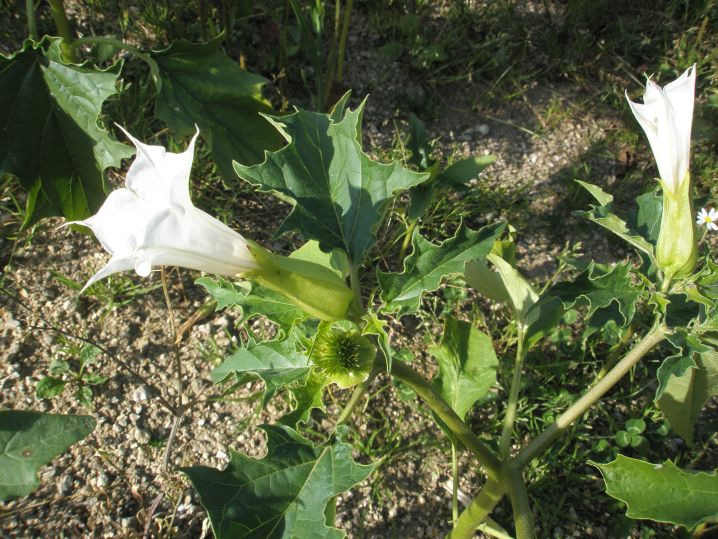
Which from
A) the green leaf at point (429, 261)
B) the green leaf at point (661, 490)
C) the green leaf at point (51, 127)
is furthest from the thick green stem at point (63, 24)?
the green leaf at point (661, 490)

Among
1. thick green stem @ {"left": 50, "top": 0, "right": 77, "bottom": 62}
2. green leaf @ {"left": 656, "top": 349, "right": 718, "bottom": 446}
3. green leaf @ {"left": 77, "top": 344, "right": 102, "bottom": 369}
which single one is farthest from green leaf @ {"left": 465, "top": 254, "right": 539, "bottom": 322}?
thick green stem @ {"left": 50, "top": 0, "right": 77, "bottom": 62}

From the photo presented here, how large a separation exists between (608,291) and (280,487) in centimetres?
73

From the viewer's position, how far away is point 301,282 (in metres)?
1.07

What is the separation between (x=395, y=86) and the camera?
239 centimetres

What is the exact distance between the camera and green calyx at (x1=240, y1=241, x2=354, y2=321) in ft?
3.46

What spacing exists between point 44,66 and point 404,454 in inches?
55.3

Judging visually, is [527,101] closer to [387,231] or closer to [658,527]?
[387,231]

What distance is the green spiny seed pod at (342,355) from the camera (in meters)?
1.14

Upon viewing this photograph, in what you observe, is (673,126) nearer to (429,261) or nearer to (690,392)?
(429,261)

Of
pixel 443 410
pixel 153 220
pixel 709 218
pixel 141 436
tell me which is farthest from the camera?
pixel 709 218

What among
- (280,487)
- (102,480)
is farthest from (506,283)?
(102,480)

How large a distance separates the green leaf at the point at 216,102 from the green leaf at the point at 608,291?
3.35ft

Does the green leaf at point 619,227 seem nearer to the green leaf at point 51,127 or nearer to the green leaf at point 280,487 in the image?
the green leaf at point 280,487

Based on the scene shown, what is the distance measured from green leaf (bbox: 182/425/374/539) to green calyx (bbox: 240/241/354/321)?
25 centimetres
